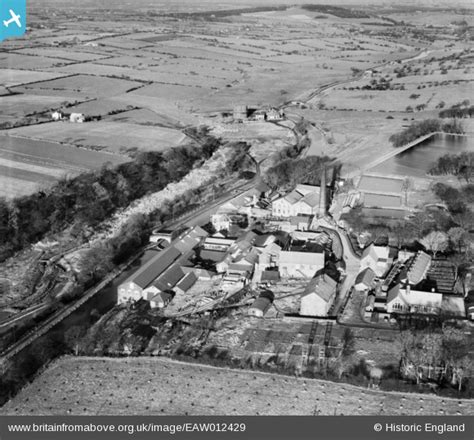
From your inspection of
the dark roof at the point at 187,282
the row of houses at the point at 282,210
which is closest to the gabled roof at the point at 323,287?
the dark roof at the point at 187,282

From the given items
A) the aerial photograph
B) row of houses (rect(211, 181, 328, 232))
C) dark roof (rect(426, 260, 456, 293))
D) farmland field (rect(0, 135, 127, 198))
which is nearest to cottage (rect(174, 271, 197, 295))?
the aerial photograph

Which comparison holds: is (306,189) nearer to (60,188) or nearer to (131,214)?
(131,214)

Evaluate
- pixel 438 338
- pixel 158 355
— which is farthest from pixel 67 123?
pixel 438 338

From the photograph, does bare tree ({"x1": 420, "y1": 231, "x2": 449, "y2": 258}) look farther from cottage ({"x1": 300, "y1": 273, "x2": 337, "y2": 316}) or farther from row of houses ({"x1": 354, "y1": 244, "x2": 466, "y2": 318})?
cottage ({"x1": 300, "y1": 273, "x2": 337, "y2": 316})

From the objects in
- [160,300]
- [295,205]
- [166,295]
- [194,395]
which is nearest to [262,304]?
[166,295]

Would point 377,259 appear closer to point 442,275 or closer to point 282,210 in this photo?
point 442,275

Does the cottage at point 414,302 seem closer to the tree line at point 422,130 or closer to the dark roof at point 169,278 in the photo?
the dark roof at point 169,278
